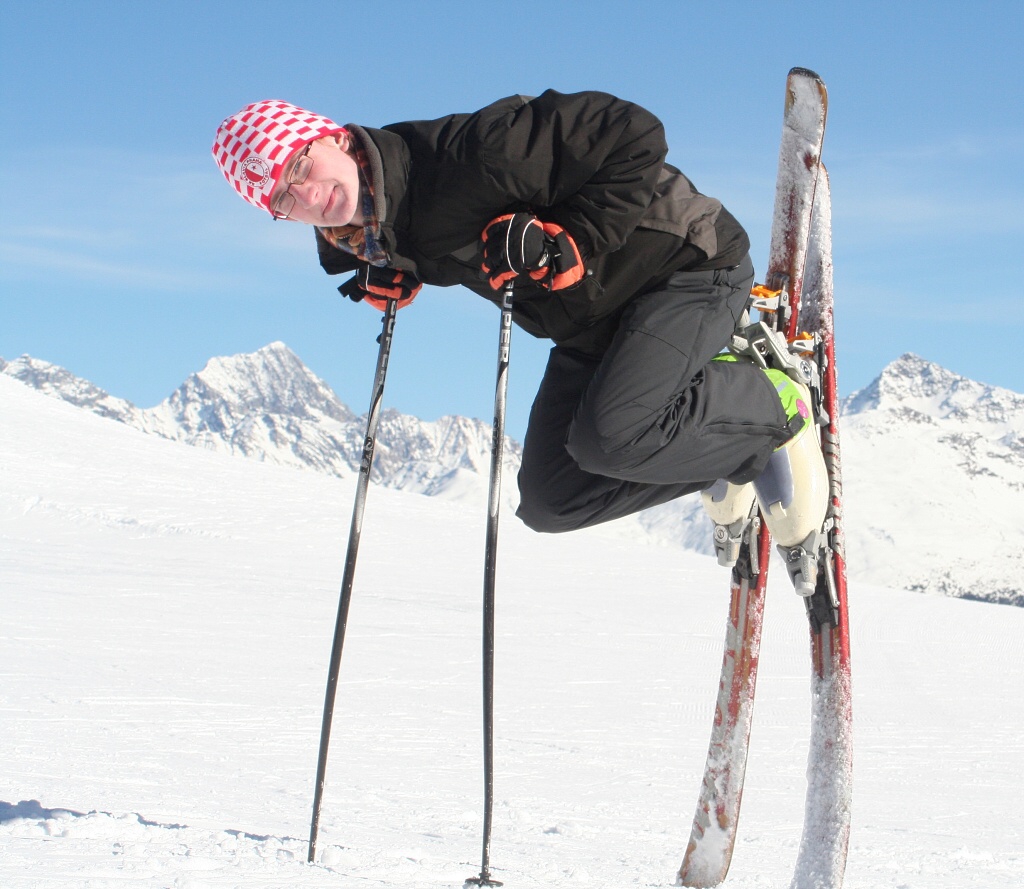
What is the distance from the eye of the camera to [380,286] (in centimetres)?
346

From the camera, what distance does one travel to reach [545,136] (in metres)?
2.87

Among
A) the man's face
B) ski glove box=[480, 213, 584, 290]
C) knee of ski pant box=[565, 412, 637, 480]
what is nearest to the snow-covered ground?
knee of ski pant box=[565, 412, 637, 480]

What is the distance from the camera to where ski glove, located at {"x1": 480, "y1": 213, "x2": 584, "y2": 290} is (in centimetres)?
288

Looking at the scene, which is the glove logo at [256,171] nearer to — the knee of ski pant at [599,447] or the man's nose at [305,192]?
the man's nose at [305,192]

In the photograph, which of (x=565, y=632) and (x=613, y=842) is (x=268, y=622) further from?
(x=613, y=842)

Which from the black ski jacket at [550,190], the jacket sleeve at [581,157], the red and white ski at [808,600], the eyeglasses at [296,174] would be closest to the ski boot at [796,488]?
the red and white ski at [808,600]

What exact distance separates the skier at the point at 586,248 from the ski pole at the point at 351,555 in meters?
0.18

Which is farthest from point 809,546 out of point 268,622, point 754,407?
point 268,622

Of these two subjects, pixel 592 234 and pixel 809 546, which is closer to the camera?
pixel 592 234

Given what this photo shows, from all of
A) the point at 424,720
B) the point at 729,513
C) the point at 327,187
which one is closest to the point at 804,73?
the point at 729,513

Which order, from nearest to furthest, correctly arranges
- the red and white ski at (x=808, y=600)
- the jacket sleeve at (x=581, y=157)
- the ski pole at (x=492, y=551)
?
1. the jacket sleeve at (x=581, y=157)
2. the ski pole at (x=492, y=551)
3. the red and white ski at (x=808, y=600)

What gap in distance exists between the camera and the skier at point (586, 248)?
114 inches

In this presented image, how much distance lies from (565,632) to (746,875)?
717 centimetres

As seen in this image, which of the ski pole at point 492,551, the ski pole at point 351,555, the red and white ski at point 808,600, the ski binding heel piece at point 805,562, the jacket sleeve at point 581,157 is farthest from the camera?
the ski binding heel piece at point 805,562
